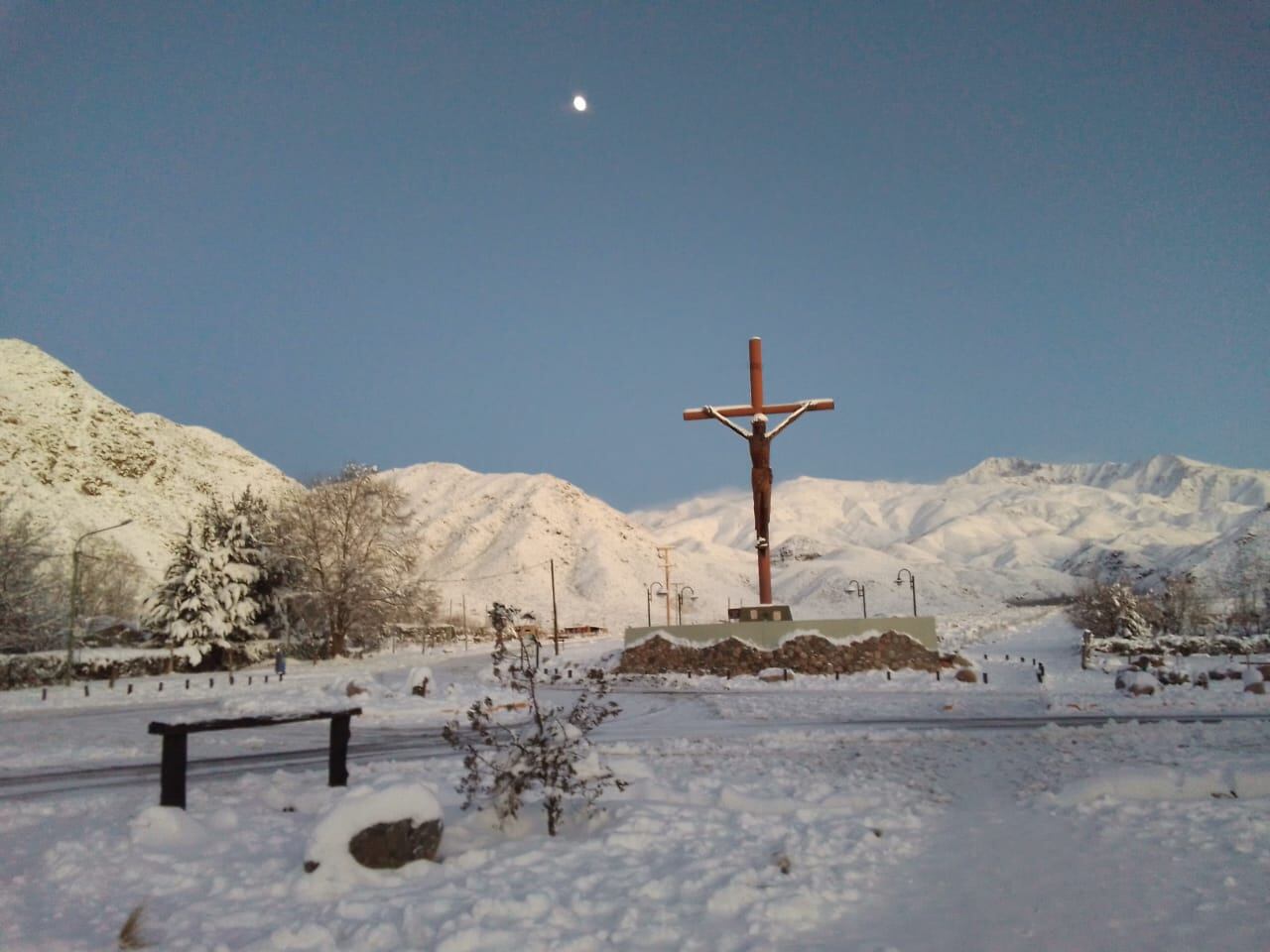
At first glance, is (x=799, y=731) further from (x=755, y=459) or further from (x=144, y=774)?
(x=755, y=459)

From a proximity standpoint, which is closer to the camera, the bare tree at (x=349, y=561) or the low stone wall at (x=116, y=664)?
the low stone wall at (x=116, y=664)

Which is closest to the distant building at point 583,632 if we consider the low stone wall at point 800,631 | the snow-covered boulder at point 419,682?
the low stone wall at point 800,631

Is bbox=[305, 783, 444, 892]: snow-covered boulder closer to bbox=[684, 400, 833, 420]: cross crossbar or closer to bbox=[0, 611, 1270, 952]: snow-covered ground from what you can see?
bbox=[0, 611, 1270, 952]: snow-covered ground

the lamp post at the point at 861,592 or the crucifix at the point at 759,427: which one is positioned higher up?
the crucifix at the point at 759,427

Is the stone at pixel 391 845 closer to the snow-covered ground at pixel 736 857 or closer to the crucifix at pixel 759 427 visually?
the snow-covered ground at pixel 736 857

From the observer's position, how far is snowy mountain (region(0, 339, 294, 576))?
290 feet

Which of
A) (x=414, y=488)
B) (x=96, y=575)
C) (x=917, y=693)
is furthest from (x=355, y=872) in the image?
(x=414, y=488)

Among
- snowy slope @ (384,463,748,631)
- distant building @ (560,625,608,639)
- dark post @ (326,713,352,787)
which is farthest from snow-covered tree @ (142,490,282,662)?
snowy slope @ (384,463,748,631)

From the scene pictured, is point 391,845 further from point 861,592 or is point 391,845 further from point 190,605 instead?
point 861,592

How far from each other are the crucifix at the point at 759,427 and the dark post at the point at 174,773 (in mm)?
25585

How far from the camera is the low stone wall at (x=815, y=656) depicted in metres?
31.0

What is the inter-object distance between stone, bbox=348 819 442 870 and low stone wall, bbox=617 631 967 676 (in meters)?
Answer: 25.0

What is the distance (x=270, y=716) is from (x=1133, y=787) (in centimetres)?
914

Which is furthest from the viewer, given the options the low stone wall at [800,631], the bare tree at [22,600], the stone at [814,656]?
the bare tree at [22,600]
